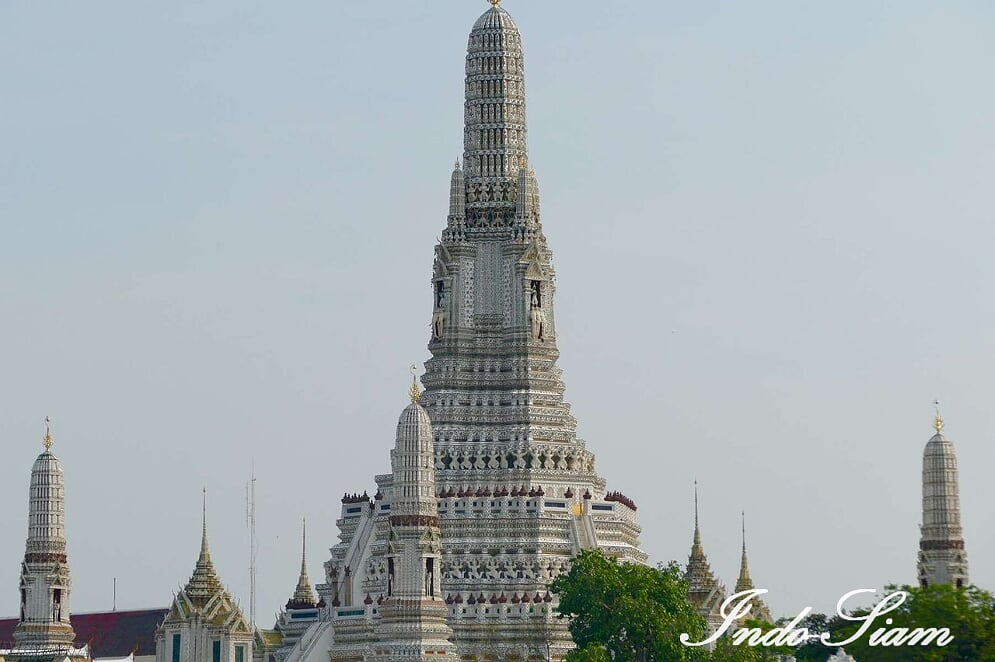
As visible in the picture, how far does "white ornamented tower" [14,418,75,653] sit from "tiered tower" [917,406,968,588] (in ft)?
127

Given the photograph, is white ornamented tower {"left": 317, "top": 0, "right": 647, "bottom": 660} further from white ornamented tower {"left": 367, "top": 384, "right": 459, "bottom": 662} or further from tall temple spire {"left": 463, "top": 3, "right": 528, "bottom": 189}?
white ornamented tower {"left": 367, "top": 384, "right": 459, "bottom": 662}

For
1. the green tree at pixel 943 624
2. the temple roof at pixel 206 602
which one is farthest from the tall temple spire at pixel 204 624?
the green tree at pixel 943 624

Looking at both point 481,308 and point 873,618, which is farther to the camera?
point 481,308

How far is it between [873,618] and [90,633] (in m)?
54.2

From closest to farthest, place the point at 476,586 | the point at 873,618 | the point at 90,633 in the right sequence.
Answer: the point at 873,618 → the point at 476,586 → the point at 90,633

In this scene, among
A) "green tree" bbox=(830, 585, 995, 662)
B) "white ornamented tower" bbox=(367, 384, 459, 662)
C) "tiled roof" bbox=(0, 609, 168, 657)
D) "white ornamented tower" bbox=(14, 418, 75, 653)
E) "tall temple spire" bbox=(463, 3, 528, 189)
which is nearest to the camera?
"green tree" bbox=(830, 585, 995, 662)

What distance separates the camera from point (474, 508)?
171 m

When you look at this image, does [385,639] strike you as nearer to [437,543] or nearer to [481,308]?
[437,543]

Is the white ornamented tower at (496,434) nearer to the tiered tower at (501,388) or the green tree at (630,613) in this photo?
the tiered tower at (501,388)

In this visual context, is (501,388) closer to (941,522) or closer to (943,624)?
(941,522)

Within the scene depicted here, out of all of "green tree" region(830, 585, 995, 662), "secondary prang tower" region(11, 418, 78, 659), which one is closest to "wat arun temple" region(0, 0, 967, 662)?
"secondary prang tower" region(11, 418, 78, 659)

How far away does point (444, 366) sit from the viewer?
176125 mm

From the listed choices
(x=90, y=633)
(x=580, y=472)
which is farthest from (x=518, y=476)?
(x=90, y=633)

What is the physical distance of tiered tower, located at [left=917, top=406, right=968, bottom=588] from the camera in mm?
168500
